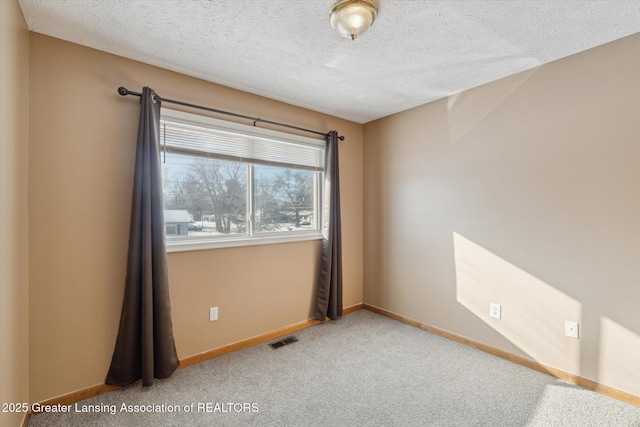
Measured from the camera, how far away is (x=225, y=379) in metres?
2.31

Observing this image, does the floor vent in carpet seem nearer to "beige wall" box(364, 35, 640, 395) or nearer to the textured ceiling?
"beige wall" box(364, 35, 640, 395)

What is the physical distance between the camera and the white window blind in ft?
8.16

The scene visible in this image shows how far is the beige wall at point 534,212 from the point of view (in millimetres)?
2051

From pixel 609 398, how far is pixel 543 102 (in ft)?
7.18

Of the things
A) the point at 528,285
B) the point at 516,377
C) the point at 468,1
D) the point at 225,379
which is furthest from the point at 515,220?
the point at 225,379

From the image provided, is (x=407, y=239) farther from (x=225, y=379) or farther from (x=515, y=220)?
(x=225, y=379)

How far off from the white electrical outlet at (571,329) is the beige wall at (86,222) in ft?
9.14

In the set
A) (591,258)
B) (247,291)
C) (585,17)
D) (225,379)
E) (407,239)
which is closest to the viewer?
(585,17)

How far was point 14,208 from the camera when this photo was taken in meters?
1.64

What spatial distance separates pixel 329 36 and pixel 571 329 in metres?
2.76

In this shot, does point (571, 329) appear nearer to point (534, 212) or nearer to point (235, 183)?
point (534, 212)

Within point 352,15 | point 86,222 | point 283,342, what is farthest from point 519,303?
point 86,222

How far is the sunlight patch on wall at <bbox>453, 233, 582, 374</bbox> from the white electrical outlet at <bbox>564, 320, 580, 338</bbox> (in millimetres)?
Result: 23

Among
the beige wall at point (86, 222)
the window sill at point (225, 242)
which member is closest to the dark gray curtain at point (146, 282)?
the beige wall at point (86, 222)
